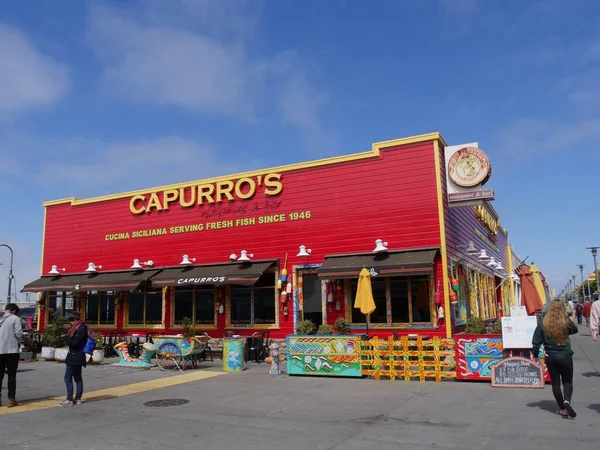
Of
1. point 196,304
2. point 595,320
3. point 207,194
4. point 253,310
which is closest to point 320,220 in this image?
point 253,310

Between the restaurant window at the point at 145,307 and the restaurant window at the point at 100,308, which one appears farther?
the restaurant window at the point at 100,308

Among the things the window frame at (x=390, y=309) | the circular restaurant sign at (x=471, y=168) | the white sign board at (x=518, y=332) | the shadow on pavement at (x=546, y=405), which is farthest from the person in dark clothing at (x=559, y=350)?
the circular restaurant sign at (x=471, y=168)

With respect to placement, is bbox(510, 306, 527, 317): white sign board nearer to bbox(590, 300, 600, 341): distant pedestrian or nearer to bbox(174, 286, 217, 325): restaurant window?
bbox(590, 300, 600, 341): distant pedestrian

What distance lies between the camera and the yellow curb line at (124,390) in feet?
30.1

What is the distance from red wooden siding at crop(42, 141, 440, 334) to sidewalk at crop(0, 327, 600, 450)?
5662 millimetres

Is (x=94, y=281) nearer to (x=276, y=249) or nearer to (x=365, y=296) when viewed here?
(x=276, y=249)

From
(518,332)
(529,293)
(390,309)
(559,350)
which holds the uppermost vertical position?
(529,293)

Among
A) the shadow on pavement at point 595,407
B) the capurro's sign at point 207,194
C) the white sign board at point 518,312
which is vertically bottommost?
the shadow on pavement at point 595,407

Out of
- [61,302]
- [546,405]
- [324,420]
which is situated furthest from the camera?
[61,302]

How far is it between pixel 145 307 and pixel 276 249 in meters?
6.19

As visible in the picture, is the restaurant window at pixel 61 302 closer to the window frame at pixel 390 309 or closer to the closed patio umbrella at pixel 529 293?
the window frame at pixel 390 309

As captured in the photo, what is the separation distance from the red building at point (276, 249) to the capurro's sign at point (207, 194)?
5 cm

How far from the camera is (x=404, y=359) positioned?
11617mm

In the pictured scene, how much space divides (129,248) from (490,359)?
1480 cm
